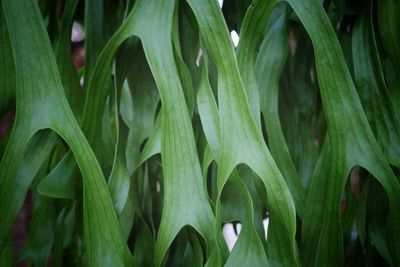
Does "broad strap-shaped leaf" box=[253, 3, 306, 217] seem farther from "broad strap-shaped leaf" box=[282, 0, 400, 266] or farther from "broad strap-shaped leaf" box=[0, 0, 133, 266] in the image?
"broad strap-shaped leaf" box=[0, 0, 133, 266]

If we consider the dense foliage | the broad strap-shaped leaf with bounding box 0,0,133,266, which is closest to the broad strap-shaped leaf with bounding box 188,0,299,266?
Answer: the dense foliage

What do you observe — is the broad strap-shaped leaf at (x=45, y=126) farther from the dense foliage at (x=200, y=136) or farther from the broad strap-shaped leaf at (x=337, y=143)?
the broad strap-shaped leaf at (x=337, y=143)

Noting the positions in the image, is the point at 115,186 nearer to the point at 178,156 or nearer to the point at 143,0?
the point at 178,156

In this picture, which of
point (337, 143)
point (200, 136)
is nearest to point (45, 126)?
point (200, 136)

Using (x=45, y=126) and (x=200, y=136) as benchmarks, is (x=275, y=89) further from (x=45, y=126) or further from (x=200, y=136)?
(x=45, y=126)

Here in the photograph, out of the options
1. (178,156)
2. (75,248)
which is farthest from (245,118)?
(75,248)

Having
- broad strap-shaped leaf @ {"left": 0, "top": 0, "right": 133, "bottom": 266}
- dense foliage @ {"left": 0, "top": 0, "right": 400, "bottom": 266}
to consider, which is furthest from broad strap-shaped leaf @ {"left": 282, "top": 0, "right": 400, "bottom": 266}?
broad strap-shaped leaf @ {"left": 0, "top": 0, "right": 133, "bottom": 266}

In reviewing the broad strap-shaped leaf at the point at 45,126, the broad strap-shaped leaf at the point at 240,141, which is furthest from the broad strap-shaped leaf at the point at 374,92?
the broad strap-shaped leaf at the point at 45,126

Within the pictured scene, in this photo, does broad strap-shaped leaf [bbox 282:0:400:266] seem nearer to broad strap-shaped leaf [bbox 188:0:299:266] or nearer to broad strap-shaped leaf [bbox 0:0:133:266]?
broad strap-shaped leaf [bbox 188:0:299:266]
